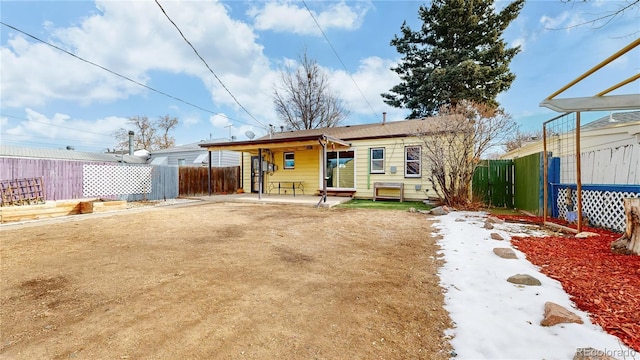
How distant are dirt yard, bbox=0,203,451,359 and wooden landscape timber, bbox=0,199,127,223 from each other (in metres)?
2.94

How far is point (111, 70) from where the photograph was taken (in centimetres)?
965

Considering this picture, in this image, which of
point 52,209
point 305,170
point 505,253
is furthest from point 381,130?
point 52,209

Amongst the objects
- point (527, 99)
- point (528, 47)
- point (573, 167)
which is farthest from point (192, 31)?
point (528, 47)

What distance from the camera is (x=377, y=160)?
11.2 m

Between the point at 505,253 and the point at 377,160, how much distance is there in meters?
7.84

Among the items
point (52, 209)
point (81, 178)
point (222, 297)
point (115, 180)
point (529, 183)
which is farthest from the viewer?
point (115, 180)

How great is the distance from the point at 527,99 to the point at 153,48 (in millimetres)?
16933

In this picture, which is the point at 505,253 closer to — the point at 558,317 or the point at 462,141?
the point at 558,317

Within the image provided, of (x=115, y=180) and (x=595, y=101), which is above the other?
(x=595, y=101)

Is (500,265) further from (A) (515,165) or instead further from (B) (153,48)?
(B) (153,48)

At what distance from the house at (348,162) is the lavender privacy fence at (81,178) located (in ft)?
8.95

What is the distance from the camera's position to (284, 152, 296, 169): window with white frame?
1299 cm

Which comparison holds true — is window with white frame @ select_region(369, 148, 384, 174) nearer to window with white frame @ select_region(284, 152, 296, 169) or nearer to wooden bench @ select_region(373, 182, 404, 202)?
wooden bench @ select_region(373, 182, 404, 202)

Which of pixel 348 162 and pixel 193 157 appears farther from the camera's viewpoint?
pixel 193 157
